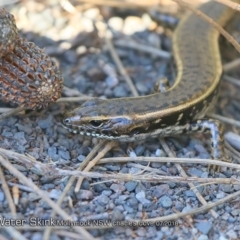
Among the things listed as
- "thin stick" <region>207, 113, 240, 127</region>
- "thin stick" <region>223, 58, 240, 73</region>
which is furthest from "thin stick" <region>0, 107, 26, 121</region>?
"thin stick" <region>223, 58, 240, 73</region>

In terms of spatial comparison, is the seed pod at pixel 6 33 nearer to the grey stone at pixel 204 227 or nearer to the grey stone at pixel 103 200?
the grey stone at pixel 103 200

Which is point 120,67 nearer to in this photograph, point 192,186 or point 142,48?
point 142,48

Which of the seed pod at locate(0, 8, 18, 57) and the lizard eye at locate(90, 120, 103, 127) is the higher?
the seed pod at locate(0, 8, 18, 57)

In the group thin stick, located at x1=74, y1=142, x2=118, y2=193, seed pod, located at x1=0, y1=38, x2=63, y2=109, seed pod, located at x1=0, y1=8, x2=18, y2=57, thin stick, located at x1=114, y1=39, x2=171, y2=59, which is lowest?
thin stick, located at x1=74, y1=142, x2=118, y2=193

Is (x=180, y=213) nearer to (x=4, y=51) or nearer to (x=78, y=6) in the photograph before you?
(x=4, y=51)

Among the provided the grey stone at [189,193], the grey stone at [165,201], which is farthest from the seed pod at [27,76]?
the grey stone at [189,193]

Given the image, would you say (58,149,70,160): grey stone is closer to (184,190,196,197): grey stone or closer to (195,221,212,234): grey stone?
(184,190,196,197): grey stone
